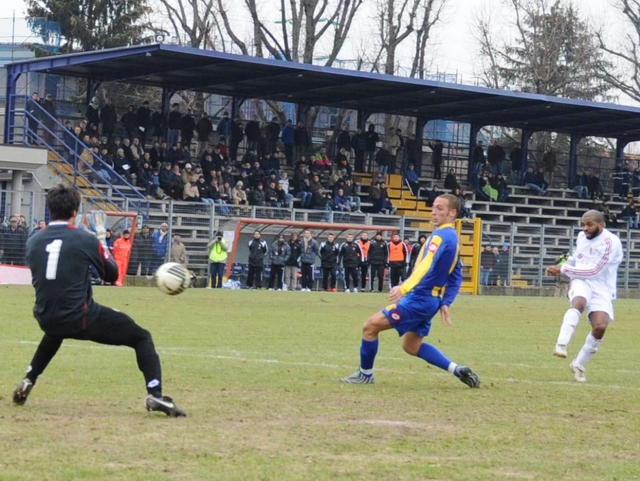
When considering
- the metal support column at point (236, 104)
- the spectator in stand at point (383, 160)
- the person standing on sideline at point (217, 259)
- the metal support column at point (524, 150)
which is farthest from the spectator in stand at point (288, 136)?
the metal support column at point (524, 150)

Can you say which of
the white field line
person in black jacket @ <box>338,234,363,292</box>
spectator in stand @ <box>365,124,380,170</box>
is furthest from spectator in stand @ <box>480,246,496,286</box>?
the white field line

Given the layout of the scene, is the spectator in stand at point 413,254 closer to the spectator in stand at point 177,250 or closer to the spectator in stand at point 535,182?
the spectator in stand at point 177,250

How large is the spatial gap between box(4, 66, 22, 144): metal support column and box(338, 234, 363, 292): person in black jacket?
10360 millimetres

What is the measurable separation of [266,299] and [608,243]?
51.7 feet

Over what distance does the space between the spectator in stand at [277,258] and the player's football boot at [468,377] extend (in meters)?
23.9

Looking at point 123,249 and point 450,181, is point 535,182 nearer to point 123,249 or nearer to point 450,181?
point 450,181

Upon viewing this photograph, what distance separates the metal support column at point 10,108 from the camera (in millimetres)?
36938

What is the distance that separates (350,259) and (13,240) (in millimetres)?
9795

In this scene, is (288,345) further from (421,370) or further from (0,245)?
(0,245)

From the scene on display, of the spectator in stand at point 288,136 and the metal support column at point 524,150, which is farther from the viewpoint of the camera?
the metal support column at point 524,150

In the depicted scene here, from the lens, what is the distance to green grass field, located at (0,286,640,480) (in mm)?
6707

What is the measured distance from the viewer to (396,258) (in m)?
35.7

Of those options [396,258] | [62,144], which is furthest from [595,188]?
[62,144]

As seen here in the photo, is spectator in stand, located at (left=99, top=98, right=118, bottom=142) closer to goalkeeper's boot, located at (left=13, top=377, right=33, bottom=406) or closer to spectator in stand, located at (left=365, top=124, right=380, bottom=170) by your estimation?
spectator in stand, located at (left=365, top=124, right=380, bottom=170)
